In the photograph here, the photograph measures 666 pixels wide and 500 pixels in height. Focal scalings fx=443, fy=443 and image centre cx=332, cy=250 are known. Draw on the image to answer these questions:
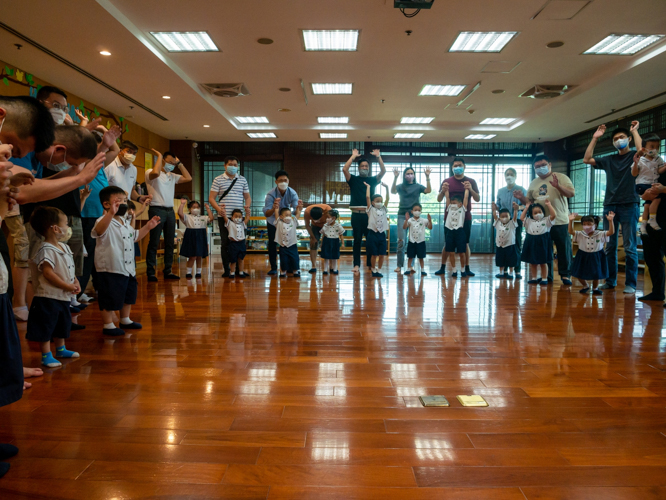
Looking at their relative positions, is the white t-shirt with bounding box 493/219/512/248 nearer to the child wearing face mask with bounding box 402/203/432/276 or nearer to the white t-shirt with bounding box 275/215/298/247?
the child wearing face mask with bounding box 402/203/432/276

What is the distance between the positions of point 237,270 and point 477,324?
350 centimetres

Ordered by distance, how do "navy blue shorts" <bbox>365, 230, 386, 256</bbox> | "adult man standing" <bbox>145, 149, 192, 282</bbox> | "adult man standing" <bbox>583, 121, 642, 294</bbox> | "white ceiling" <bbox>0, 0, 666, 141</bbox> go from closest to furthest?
"white ceiling" <bbox>0, 0, 666, 141</bbox> → "adult man standing" <bbox>583, 121, 642, 294</bbox> → "adult man standing" <bbox>145, 149, 192, 282</bbox> → "navy blue shorts" <bbox>365, 230, 386, 256</bbox>

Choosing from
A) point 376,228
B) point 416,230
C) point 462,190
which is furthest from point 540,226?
point 376,228

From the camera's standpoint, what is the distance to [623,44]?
525 centimetres

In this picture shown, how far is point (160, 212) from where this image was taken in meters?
5.37

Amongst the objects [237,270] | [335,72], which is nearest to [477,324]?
[237,270]

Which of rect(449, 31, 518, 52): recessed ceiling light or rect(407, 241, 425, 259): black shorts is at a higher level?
rect(449, 31, 518, 52): recessed ceiling light

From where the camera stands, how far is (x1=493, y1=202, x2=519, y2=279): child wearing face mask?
19.1 feet

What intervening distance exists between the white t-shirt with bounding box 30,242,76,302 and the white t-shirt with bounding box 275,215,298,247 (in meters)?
3.51

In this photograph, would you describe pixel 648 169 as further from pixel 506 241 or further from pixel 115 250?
pixel 115 250

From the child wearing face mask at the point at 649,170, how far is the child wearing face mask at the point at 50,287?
4636 millimetres

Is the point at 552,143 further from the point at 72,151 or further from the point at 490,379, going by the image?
the point at 72,151

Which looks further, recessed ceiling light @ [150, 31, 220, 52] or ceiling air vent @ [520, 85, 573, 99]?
ceiling air vent @ [520, 85, 573, 99]

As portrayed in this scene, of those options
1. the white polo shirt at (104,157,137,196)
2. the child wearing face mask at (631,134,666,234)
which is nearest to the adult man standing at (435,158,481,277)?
the child wearing face mask at (631,134,666,234)
